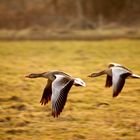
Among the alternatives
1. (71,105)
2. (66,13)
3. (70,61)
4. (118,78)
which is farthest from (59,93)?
(66,13)

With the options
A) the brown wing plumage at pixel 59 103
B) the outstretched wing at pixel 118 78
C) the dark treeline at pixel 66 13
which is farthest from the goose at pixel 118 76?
the dark treeline at pixel 66 13

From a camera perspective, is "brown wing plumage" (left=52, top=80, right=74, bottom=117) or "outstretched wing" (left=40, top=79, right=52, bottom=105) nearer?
"brown wing plumage" (left=52, top=80, right=74, bottom=117)

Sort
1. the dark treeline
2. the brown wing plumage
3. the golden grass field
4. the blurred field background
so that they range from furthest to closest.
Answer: the dark treeline → the blurred field background → the golden grass field → the brown wing plumage

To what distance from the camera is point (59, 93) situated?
5.84m

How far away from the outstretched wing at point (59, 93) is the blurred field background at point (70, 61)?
0.44m

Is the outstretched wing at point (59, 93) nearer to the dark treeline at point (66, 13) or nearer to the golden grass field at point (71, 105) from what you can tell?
the golden grass field at point (71, 105)

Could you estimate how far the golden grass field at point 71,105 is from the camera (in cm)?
626

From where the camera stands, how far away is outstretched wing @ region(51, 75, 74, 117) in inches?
226

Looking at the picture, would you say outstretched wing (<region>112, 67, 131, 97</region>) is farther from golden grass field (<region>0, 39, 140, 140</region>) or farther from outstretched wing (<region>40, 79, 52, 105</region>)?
outstretched wing (<region>40, 79, 52, 105</region>)

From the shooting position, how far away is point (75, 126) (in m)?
6.57

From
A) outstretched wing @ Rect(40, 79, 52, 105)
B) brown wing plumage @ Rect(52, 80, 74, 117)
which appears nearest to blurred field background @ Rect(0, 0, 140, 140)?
outstretched wing @ Rect(40, 79, 52, 105)

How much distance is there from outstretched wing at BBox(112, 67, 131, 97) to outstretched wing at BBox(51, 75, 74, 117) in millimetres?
576

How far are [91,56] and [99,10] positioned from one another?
12.7 meters

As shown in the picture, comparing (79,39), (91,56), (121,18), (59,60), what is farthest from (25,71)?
(121,18)
